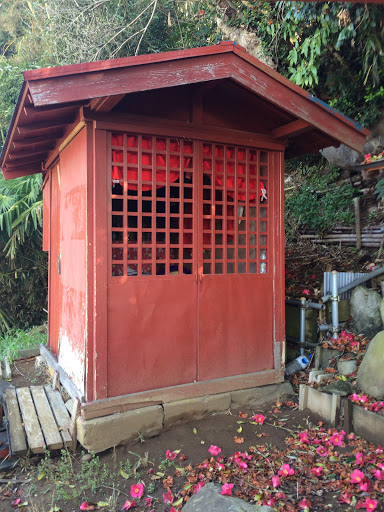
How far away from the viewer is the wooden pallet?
148 inches

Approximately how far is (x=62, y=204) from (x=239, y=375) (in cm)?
307

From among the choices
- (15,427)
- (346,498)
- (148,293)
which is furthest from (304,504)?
(15,427)

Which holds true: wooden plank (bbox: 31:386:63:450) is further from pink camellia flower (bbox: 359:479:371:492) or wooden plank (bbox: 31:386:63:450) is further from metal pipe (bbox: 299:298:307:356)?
metal pipe (bbox: 299:298:307:356)

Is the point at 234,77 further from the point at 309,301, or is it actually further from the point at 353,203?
the point at 353,203

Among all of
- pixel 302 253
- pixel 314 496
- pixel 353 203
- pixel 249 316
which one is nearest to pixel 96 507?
pixel 314 496

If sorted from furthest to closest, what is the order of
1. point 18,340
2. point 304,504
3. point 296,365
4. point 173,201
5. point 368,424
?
1. point 18,340
2. point 296,365
3. point 173,201
4. point 368,424
5. point 304,504

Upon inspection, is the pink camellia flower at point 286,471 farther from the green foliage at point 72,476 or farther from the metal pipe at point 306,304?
the metal pipe at point 306,304

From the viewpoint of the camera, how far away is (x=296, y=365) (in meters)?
5.25

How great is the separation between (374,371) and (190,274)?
2168 mm

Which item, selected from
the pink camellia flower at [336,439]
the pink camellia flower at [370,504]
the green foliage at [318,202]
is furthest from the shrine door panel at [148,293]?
the green foliage at [318,202]

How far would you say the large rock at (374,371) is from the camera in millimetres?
4043

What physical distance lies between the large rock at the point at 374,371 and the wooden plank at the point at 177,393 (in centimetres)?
96

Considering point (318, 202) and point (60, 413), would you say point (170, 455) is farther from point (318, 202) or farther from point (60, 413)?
point (318, 202)

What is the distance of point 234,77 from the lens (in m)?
3.81
